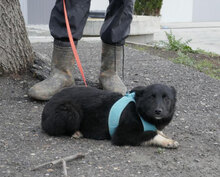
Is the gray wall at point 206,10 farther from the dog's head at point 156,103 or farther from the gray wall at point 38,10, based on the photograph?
the dog's head at point 156,103

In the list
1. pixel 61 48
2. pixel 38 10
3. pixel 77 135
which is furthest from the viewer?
pixel 38 10

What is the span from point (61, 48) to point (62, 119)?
3.84 feet

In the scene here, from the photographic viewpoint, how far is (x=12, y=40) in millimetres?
4727

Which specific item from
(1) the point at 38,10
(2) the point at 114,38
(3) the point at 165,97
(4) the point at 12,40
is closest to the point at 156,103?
(3) the point at 165,97

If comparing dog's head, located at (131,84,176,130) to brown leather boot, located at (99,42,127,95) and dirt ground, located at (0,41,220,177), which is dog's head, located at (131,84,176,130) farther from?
brown leather boot, located at (99,42,127,95)

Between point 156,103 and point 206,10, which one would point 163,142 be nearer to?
point 156,103

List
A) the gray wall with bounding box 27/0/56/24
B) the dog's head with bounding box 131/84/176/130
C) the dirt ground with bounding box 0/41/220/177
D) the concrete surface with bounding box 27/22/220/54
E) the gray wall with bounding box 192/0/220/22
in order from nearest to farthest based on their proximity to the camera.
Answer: the dirt ground with bounding box 0/41/220/177 → the dog's head with bounding box 131/84/176/130 → the concrete surface with bounding box 27/22/220/54 → the gray wall with bounding box 27/0/56/24 → the gray wall with bounding box 192/0/220/22

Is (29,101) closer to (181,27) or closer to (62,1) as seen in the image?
(62,1)

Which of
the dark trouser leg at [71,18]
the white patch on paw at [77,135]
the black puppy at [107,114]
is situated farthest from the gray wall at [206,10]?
the white patch on paw at [77,135]

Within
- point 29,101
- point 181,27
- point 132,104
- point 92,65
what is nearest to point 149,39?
point 181,27

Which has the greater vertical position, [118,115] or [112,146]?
[118,115]

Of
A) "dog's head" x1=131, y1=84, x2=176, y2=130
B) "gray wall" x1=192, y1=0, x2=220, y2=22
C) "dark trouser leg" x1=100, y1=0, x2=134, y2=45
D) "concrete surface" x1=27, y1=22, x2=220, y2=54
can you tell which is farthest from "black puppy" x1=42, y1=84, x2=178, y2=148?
"gray wall" x1=192, y1=0, x2=220, y2=22

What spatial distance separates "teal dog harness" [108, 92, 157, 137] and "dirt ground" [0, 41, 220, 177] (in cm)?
16

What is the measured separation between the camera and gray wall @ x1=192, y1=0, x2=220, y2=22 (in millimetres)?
15844
